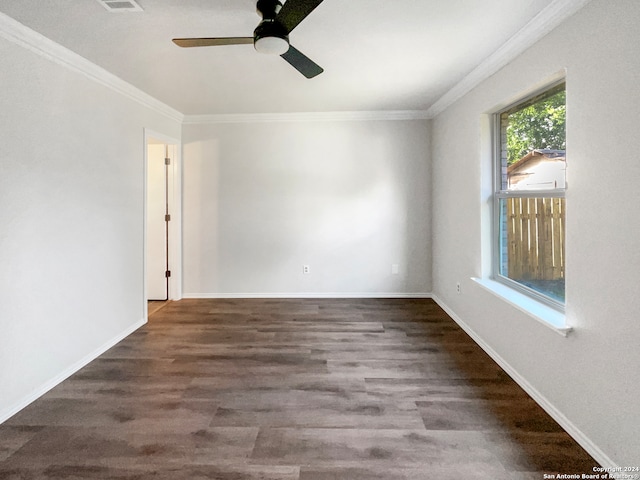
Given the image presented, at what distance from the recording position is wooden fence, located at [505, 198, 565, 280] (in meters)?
2.25

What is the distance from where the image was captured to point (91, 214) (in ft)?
9.43

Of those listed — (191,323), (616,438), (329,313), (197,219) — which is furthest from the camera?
(197,219)

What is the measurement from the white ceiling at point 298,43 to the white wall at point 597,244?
42 cm

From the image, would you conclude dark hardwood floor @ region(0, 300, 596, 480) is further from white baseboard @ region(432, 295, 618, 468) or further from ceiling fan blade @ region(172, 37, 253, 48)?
ceiling fan blade @ region(172, 37, 253, 48)

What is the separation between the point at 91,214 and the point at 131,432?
1.78m

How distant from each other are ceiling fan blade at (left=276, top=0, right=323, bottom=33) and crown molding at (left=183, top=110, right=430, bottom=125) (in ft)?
8.84

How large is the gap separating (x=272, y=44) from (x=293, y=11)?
23cm

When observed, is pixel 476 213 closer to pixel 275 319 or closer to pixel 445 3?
pixel 445 3

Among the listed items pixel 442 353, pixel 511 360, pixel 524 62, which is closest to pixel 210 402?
pixel 442 353

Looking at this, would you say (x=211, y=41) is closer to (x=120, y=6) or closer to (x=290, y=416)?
(x=120, y=6)

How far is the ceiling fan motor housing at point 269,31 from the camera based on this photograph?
1834 mm

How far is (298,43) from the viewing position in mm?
2486

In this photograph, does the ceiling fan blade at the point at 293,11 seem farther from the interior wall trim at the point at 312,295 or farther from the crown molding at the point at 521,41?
the interior wall trim at the point at 312,295

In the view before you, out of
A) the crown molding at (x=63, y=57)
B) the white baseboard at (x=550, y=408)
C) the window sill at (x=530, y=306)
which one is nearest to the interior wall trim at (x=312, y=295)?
the white baseboard at (x=550, y=408)
